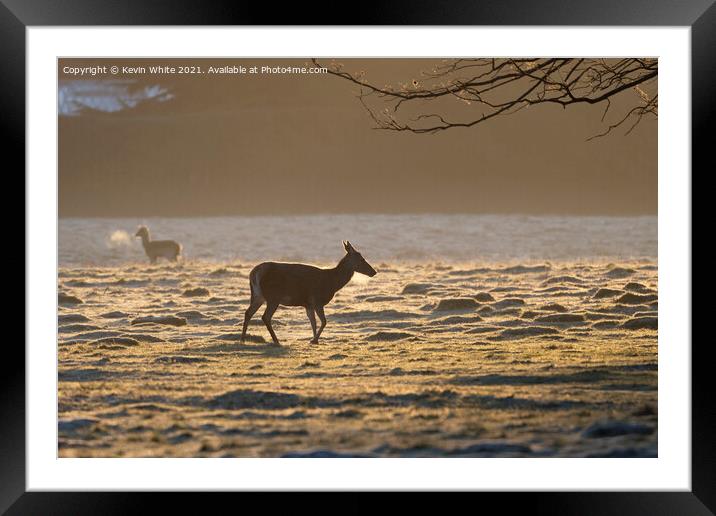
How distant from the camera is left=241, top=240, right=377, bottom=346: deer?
634 inches

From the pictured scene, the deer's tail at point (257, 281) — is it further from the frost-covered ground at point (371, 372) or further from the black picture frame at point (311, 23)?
the black picture frame at point (311, 23)

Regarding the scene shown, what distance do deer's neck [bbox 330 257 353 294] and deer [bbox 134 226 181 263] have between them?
43.6ft

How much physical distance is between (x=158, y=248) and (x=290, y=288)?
13.8m

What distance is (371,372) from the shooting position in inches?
572

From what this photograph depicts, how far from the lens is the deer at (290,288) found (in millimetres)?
16094

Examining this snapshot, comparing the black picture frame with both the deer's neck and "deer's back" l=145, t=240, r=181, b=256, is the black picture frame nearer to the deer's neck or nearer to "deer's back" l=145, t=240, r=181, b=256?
the deer's neck

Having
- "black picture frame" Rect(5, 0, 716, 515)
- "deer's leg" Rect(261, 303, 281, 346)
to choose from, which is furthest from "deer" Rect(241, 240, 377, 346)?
"black picture frame" Rect(5, 0, 716, 515)

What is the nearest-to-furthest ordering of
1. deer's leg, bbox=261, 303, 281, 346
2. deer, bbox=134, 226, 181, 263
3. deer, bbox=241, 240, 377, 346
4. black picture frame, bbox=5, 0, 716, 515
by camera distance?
black picture frame, bbox=5, 0, 716, 515 < deer's leg, bbox=261, 303, 281, 346 < deer, bbox=241, 240, 377, 346 < deer, bbox=134, 226, 181, 263

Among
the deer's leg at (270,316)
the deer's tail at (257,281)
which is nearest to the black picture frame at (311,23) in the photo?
the deer's leg at (270,316)

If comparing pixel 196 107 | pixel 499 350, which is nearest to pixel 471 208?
pixel 196 107

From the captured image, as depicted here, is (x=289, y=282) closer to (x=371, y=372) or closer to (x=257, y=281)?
(x=257, y=281)

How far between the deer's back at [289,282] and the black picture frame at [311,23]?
6.33 meters

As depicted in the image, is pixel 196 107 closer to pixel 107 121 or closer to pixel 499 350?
pixel 107 121

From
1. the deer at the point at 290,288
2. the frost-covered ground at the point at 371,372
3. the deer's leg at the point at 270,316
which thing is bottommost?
the frost-covered ground at the point at 371,372
